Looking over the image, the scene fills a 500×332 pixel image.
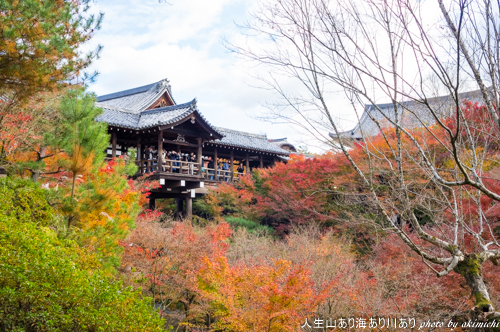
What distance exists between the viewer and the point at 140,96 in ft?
73.6

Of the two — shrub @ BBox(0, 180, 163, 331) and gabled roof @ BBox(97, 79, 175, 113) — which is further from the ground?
gabled roof @ BBox(97, 79, 175, 113)

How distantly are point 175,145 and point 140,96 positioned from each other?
7157mm

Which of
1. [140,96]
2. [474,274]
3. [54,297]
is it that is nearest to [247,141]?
[140,96]

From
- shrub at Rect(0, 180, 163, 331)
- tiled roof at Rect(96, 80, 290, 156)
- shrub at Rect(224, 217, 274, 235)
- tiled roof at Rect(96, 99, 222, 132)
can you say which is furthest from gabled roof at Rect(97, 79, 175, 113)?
shrub at Rect(0, 180, 163, 331)

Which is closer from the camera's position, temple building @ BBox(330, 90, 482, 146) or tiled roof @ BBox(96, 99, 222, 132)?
temple building @ BBox(330, 90, 482, 146)

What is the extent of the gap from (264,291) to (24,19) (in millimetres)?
5129

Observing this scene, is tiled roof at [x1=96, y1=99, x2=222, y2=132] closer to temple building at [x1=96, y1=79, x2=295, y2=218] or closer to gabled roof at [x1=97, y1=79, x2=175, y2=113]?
temple building at [x1=96, y1=79, x2=295, y2=218]

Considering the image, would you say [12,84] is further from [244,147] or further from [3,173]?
[244,147]

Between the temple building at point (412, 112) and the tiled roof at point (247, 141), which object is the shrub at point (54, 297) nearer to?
the temple building at point (412, 112)

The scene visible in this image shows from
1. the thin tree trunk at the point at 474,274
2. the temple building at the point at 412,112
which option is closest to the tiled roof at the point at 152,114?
the temple building at the point at 412,112

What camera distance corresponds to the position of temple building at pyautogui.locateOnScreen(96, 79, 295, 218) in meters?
14.0

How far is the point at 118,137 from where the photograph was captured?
15016mm

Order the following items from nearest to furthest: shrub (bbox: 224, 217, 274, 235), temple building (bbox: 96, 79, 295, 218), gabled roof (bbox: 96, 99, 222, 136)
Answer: shrub (bbox: 224, 217, 274, 235)
gabled roof (bbox: 96, 99, 222, 136)
temple building (bbox: 96, 79, 295, 218)

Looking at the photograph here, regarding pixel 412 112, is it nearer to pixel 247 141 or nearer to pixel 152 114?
pixel 152 114
